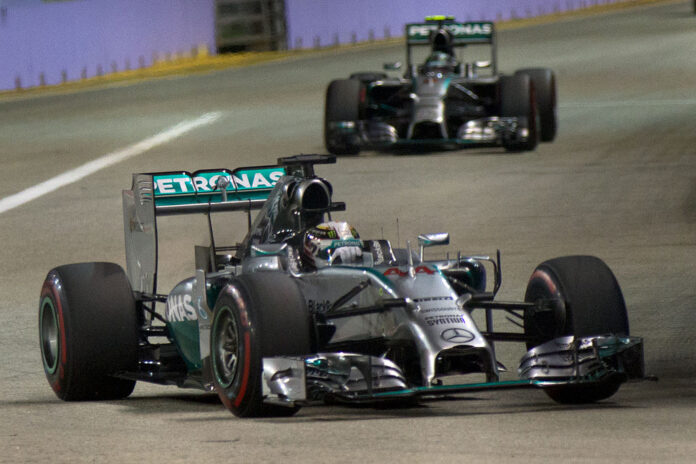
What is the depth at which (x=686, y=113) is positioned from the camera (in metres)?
27.3

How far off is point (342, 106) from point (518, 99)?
8.42 ft

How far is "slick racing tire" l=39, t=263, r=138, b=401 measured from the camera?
9.41 meters

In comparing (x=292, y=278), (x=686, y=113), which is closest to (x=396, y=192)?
(x=686, y=113)

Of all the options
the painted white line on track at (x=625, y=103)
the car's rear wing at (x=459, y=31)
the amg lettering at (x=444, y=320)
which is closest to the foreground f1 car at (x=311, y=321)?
the amg lettering at (x=444, y=320)

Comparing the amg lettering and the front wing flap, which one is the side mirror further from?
the front wing flap

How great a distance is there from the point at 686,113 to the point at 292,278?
19.9 meters

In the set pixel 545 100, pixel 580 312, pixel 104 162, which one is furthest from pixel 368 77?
pixel 580 312

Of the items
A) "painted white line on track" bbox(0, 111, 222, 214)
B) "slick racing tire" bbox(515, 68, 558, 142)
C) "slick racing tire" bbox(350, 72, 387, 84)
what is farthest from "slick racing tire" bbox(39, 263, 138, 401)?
"slick racing tire" bbox(515, 68, 558, 142)

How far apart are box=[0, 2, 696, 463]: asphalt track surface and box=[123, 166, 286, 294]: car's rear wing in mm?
867

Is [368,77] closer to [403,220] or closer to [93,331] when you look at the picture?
[403,220]

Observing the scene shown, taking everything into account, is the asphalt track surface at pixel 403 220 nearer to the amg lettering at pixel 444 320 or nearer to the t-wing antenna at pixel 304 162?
the amg lettering at pixel 444 320

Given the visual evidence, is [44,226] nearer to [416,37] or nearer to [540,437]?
[416,37]

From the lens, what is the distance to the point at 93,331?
9422mm

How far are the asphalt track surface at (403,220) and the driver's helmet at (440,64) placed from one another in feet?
4.21
